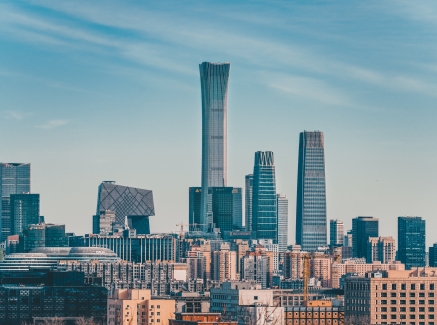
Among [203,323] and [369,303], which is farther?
[369,303]

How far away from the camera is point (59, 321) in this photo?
125375 mm

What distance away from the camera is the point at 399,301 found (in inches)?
3809

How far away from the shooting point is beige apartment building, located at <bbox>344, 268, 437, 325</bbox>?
96.4m

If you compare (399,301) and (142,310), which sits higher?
(399,301)

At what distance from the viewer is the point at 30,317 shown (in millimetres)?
133500

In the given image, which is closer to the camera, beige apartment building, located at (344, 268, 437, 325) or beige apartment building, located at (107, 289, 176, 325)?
beige apartment building, located at (344, 268, 437, 325)

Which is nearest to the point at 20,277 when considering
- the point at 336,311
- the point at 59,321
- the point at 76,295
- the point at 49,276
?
the point at 49,276

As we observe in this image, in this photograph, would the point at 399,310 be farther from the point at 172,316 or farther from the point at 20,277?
the point at 20,277

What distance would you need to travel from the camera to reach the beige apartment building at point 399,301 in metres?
96.4

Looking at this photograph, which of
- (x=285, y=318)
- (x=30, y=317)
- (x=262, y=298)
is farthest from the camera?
(x=30, y=317)

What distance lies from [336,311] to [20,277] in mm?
62907

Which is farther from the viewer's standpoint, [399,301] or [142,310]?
[142,310]

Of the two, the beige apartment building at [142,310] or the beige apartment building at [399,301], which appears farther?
the beige apartment building at [142,310]

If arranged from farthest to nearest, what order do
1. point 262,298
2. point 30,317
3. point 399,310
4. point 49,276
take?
point 49,276
point 30,317
point 262,298
point 399,310
